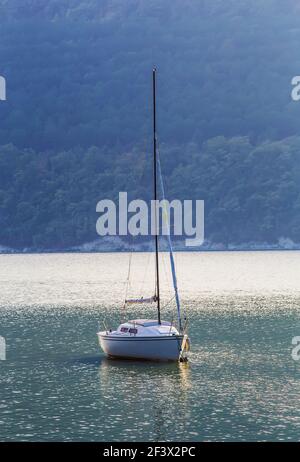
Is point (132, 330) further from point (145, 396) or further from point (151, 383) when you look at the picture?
point (145, 396)

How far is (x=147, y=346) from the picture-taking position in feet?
188

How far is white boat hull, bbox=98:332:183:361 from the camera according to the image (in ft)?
186

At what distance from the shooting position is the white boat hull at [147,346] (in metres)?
56.7

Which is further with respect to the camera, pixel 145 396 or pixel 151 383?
pixel 151 383

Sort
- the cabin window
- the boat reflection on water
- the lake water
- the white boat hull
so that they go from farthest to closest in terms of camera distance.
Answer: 1. the cabin window
2. the white boat hull
3. the boat reflection on water
4. the lake water

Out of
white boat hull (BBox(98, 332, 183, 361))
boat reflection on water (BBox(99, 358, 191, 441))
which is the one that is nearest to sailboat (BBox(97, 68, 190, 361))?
white boat hull (BBox(98, 332, 183, 361))

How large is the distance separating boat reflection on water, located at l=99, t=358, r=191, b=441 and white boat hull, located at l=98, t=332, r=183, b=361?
648mm

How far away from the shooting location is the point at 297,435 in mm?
39969

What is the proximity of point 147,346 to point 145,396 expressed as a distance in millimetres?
8628

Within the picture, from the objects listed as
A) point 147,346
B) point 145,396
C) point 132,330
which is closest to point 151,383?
point 145,396

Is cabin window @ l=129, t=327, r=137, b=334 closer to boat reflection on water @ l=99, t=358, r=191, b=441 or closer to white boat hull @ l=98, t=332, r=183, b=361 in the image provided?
white boat hull @ l=98, t=332, r=183, b=361

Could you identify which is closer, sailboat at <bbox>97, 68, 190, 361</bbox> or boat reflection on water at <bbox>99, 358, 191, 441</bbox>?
boat reflection on water at <bbox>99, 358, 191, 441</bbox>

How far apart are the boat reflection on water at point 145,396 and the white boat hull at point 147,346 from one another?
0.65 m

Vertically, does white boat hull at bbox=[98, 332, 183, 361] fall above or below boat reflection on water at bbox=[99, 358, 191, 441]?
above
